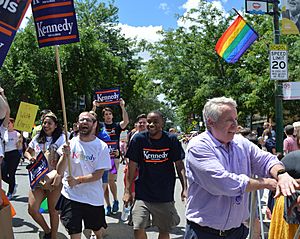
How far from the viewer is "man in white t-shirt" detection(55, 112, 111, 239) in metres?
4.67

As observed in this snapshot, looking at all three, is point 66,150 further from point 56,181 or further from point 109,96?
point 109,96

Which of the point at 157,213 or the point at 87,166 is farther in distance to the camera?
the point at 157,213

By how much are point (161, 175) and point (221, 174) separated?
7.61 ft

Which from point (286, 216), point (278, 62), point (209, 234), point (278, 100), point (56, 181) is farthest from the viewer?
point (278, 100)

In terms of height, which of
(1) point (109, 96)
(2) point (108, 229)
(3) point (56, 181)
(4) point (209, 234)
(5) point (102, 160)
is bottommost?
(2) point (108, 229)

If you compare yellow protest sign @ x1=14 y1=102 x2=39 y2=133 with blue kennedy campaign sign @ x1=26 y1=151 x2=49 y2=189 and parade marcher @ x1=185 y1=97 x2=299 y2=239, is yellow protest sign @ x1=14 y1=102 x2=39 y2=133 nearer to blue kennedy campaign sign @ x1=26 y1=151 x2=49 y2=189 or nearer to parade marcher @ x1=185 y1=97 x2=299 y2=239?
blue kennedy campaign sign @ x1=26 y1=151 x2=49 y2=189

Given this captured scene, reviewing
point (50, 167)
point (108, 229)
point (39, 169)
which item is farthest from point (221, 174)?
point (108, 229)

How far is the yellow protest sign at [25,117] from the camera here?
8.32m

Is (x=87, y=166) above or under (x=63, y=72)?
under

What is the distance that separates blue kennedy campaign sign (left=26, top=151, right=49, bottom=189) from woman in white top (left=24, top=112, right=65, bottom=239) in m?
0.10

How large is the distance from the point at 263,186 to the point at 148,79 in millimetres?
24698

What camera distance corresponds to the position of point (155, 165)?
16.5ft

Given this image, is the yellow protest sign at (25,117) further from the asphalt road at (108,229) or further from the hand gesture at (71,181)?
the hand gesture at (71,181)

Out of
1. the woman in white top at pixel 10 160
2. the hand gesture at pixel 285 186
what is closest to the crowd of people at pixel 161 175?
the hand gesture at pixel 285 186
